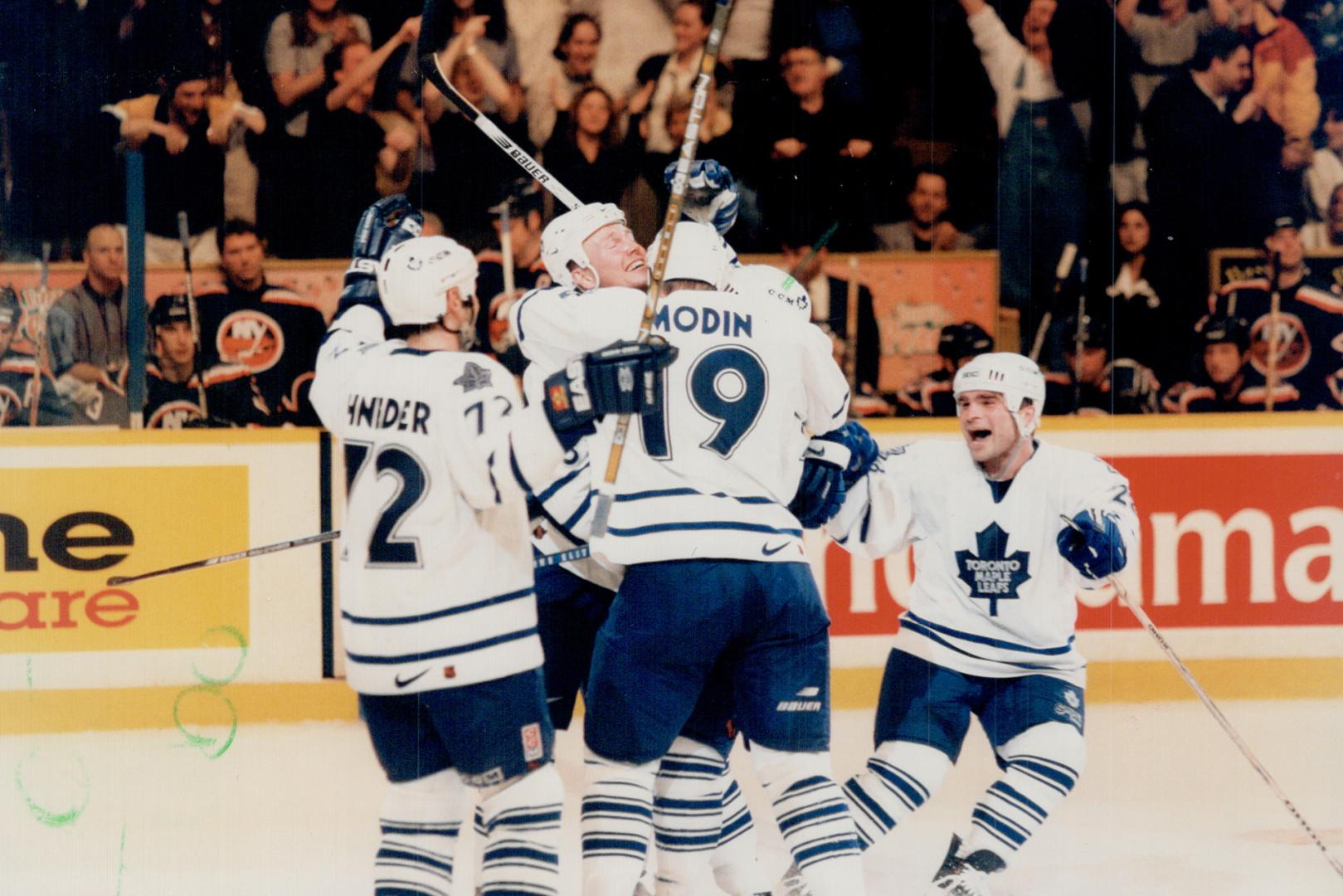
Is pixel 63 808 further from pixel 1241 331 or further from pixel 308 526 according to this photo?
pixel 1241 331

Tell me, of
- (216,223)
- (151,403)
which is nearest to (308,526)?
A: (151,403)

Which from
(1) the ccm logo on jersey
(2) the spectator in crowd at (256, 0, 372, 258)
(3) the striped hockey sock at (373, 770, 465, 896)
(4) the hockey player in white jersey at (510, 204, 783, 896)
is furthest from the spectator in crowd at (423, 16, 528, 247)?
(3) the striped hockey sock at (373, 770, 465, 896)

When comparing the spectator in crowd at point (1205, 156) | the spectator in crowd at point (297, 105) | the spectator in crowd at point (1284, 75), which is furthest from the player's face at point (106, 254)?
the spectator in crowd at point (1284, 75)

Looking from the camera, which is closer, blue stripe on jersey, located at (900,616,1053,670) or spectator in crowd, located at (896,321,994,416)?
blue stripe on jersey, located at (900,616,1053,670)

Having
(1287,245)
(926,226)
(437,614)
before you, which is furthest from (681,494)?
(1287,245)

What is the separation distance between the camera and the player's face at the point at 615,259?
2.96 meters

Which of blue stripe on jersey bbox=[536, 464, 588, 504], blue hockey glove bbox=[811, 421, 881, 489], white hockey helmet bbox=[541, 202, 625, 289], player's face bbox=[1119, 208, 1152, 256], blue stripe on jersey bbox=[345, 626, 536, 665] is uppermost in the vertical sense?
player's face bbox=[1119, 208, 1152, 256]

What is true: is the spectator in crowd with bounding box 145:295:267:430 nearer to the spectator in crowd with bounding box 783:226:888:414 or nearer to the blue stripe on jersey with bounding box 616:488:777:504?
the spectator in crowd with bounding box 783:226:888:414

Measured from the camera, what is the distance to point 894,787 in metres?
3.03

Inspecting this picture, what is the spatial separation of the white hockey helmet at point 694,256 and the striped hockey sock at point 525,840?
846 millimetres

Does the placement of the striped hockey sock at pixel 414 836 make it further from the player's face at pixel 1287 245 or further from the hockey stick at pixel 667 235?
the player's face at pixel 1287 245

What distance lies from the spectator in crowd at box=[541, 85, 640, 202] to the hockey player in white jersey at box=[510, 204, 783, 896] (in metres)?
1.45

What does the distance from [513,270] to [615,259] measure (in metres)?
1.63

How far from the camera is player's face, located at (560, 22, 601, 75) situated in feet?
14.8
